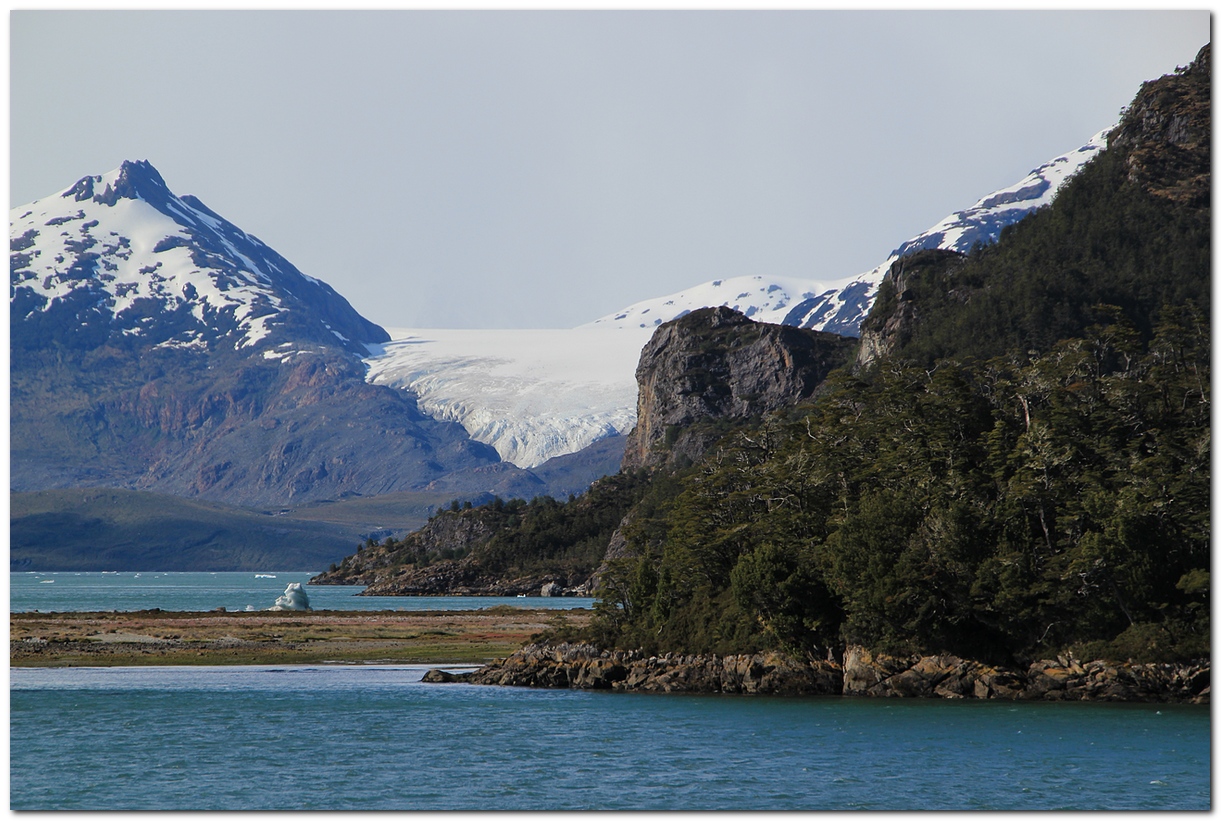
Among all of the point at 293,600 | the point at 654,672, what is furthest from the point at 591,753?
the point at 293,600

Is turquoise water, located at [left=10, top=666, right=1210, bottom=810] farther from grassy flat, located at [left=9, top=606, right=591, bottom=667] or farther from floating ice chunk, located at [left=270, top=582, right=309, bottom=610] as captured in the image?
floating ice chunk, located at [left=270, top=582, right=309, bottom=610]

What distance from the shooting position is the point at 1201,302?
17762 cm

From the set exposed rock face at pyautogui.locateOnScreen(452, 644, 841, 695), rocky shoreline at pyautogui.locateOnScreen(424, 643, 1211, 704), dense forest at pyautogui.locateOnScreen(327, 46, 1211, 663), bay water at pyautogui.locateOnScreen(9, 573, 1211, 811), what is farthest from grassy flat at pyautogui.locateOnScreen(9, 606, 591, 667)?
bay water at pyautogui.locateOnScreen(9, 573, 1211, 811)

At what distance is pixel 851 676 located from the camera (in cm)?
6906

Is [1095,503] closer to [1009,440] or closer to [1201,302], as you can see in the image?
[1009,440]

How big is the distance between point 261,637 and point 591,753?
7455 cm

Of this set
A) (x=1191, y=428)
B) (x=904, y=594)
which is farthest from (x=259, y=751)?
(x=1191, y=428)

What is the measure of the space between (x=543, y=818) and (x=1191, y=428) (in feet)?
169

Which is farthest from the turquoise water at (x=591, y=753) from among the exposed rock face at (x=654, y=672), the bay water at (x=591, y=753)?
the exposed rock face at (x=654, y=672)

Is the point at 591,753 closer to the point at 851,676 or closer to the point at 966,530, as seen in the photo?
the point at 851,676

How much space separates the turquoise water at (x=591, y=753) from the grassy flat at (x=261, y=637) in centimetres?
2661

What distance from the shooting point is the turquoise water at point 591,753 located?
143ft

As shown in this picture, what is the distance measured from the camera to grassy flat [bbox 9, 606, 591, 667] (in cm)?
10000

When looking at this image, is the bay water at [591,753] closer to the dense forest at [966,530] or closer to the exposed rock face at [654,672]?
the exposed rock face at [654,672]
